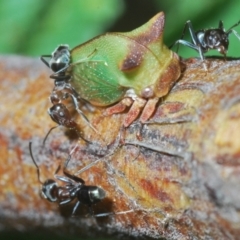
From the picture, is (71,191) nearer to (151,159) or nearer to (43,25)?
(151,159)

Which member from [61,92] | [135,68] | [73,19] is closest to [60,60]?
[61,92]

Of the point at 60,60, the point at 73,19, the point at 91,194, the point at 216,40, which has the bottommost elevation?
the point at 91,194

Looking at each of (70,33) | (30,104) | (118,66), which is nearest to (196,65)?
(118,66)

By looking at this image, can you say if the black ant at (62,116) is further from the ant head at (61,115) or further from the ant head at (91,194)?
the ant head at (91,194)

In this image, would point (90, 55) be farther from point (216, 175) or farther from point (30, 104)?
point (216, 175)

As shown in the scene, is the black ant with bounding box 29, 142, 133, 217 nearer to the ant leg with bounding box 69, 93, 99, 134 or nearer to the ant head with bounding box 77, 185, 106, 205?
the ant head with bounding box 77, 185, 106, 205

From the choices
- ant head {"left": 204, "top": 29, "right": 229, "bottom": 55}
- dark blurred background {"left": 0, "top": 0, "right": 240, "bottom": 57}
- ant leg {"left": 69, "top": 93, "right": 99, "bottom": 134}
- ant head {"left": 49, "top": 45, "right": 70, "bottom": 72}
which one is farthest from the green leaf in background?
ant leg {"left": 69, "top": 93, "right": 99, "bottom": 134}

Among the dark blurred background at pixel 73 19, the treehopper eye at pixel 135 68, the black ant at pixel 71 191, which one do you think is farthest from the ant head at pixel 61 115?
the dark blurred background at pixel 73 19
